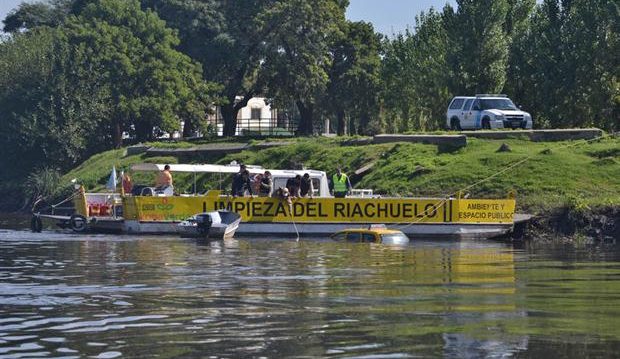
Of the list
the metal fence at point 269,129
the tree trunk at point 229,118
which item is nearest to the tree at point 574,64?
the metal fence at point 269,129

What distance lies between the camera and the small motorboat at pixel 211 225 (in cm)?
4300

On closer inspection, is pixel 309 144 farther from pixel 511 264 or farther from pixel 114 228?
pixel 511 264

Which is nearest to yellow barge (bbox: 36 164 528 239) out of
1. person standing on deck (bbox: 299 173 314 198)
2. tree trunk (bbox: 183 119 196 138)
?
person standing on deck (bbox: 299 173 314 198)

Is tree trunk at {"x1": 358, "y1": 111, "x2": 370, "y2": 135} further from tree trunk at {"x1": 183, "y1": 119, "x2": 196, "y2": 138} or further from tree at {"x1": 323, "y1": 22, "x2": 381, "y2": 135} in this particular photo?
tree trunk at {"x1": 183, "y1": 119, "x2": 196, "y2": 138}

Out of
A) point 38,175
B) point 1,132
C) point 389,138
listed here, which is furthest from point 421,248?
point 1,132

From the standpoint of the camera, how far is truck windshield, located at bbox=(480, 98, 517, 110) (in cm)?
6219

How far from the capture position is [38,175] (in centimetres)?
8381

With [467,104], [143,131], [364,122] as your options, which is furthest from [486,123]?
[143,131]

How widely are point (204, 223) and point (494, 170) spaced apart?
45.4 feet

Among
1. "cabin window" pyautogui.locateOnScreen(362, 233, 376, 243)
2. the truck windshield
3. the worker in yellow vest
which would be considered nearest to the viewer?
"cabin window" pyautogui.locateOnScreen(362, 233, 376, 243)

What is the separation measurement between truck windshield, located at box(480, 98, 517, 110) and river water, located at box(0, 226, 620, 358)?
24.5 meters

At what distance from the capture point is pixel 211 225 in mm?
42938

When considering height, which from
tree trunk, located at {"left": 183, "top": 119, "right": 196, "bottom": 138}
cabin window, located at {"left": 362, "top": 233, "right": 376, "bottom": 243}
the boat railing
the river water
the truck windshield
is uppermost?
tree trunk, located at {"left": 183, "top": 119, "right": 196, "bottom": 138}

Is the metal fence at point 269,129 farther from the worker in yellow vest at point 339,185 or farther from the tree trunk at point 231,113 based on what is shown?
the worker in yellow vest at point 339,185
